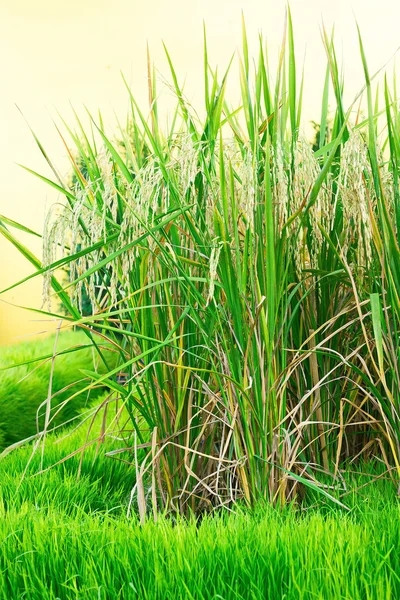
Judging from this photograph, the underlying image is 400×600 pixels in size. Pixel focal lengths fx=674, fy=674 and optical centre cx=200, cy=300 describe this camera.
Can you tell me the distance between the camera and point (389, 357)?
5.53ft

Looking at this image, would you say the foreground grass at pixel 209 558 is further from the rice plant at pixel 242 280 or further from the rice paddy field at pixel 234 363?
the rice plant at pixel 242 280

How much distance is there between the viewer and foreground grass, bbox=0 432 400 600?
1210 millimetres

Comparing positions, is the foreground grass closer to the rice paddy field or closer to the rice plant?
the rice paddy field

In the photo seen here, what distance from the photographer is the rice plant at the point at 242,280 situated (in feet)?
5.08

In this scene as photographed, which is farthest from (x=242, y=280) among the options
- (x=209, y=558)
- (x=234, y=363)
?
(x=209, y=558)

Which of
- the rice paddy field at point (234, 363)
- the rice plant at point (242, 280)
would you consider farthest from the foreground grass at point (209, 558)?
the rice plant at point (242, 280)

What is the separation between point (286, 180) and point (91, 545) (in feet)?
2.89

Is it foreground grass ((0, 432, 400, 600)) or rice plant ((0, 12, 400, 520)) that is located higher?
rice plant ((0, 12, 400, 520))

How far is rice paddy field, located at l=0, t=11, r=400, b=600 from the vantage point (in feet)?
4.23

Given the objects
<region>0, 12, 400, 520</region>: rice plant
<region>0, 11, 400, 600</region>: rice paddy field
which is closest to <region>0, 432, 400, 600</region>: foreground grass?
<region>0, 11, 400, 600</region>: rice paddy field

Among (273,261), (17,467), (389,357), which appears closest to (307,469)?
(389,357)

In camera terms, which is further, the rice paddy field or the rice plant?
the rice plant

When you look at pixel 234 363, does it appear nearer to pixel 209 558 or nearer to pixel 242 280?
pixel 242 280

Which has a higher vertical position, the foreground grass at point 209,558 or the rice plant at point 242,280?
the rice plant at point 242,280
